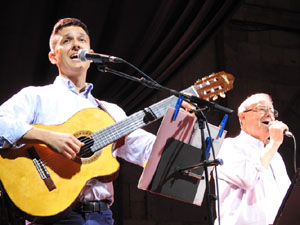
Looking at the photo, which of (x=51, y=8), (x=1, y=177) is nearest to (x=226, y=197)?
(x=1, y=177)

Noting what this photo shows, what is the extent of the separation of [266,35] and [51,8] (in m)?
4.69

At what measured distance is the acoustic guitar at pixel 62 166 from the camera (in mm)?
2565

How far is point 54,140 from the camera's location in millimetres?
2660

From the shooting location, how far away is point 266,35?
775cm

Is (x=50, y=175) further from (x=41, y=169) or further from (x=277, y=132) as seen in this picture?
(x=277, y=132)

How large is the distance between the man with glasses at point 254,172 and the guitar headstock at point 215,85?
825 millimetres

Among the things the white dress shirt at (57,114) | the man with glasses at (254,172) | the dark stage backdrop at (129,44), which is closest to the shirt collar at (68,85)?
the white dress shirt at (57,114)

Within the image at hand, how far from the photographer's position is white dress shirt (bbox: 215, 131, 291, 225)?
3578 millimetres

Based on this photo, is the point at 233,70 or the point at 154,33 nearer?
the point at 154,33

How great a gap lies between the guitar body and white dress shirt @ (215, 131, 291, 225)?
1.30 meters

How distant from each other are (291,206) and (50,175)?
5.07 feet

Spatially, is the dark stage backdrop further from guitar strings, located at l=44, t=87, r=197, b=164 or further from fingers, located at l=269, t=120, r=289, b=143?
guitar strings, located at l=44, t=87, r=197, b=164

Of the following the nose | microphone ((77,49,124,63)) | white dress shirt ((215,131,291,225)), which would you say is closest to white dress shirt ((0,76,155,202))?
the nose

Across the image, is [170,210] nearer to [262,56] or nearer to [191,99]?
[262,56]
